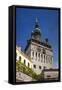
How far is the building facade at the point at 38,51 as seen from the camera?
1.85 meters

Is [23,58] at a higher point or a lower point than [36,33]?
lower

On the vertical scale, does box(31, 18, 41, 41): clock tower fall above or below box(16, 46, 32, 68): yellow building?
above

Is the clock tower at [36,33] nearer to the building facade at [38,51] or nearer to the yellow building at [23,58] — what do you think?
the building facade at [38,51]

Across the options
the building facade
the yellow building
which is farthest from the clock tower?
the yellow building

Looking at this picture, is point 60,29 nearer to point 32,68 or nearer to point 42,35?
point 42,35

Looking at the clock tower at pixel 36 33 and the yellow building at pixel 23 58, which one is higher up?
the clock tower at pixel 36 33

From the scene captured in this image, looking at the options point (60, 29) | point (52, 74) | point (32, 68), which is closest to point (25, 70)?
point (32, 68)

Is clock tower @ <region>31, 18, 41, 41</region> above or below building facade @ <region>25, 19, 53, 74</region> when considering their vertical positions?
above

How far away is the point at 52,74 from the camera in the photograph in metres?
1.92

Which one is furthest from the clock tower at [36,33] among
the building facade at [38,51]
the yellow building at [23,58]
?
the yellow building at [23,58]

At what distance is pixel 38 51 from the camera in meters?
1.88

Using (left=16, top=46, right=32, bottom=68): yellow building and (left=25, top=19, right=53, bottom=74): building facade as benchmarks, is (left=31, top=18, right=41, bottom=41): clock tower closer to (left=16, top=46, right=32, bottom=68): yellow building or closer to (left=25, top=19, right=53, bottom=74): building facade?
(left=25, top=19, right=53, bottom=74): building facade

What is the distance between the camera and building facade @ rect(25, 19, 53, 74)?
185cm
